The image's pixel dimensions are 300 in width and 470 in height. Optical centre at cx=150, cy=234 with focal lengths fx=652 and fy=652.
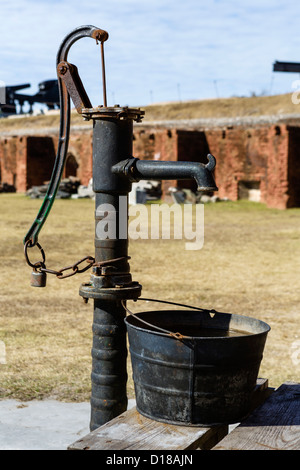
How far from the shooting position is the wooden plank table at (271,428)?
2.00 meters

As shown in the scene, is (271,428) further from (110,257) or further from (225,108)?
(225,108)

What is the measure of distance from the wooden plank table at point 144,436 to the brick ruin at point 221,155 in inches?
770

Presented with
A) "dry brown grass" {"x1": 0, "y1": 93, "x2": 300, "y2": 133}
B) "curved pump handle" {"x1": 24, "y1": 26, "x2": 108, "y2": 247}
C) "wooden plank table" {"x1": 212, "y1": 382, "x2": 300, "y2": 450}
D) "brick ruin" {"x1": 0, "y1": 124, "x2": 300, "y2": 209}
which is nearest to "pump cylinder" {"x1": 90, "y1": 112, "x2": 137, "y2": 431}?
"curved pump handle" {"x1": 24, "y1": 26, "x2": 108, "y2": 247}

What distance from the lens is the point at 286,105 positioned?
29.0m

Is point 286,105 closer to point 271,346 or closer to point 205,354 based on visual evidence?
point 271,346

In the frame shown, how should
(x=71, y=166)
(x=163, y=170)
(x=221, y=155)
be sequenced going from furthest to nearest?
1. (x=71, y=166)
2. (x=221, y=155)
3. (x=163, y=170)

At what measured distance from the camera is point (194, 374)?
216cm

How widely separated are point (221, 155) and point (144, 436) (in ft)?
77.4

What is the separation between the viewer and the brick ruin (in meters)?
21.4

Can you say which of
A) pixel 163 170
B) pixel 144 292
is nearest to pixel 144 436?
pixel 163 170

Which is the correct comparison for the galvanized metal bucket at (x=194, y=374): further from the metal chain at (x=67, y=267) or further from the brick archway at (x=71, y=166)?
the brick archway at (x=71, y=166)

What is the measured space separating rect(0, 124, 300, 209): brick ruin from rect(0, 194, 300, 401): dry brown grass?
255 inches

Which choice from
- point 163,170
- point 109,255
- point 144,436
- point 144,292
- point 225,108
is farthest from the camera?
point 225,108

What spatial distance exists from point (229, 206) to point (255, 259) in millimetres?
11917
